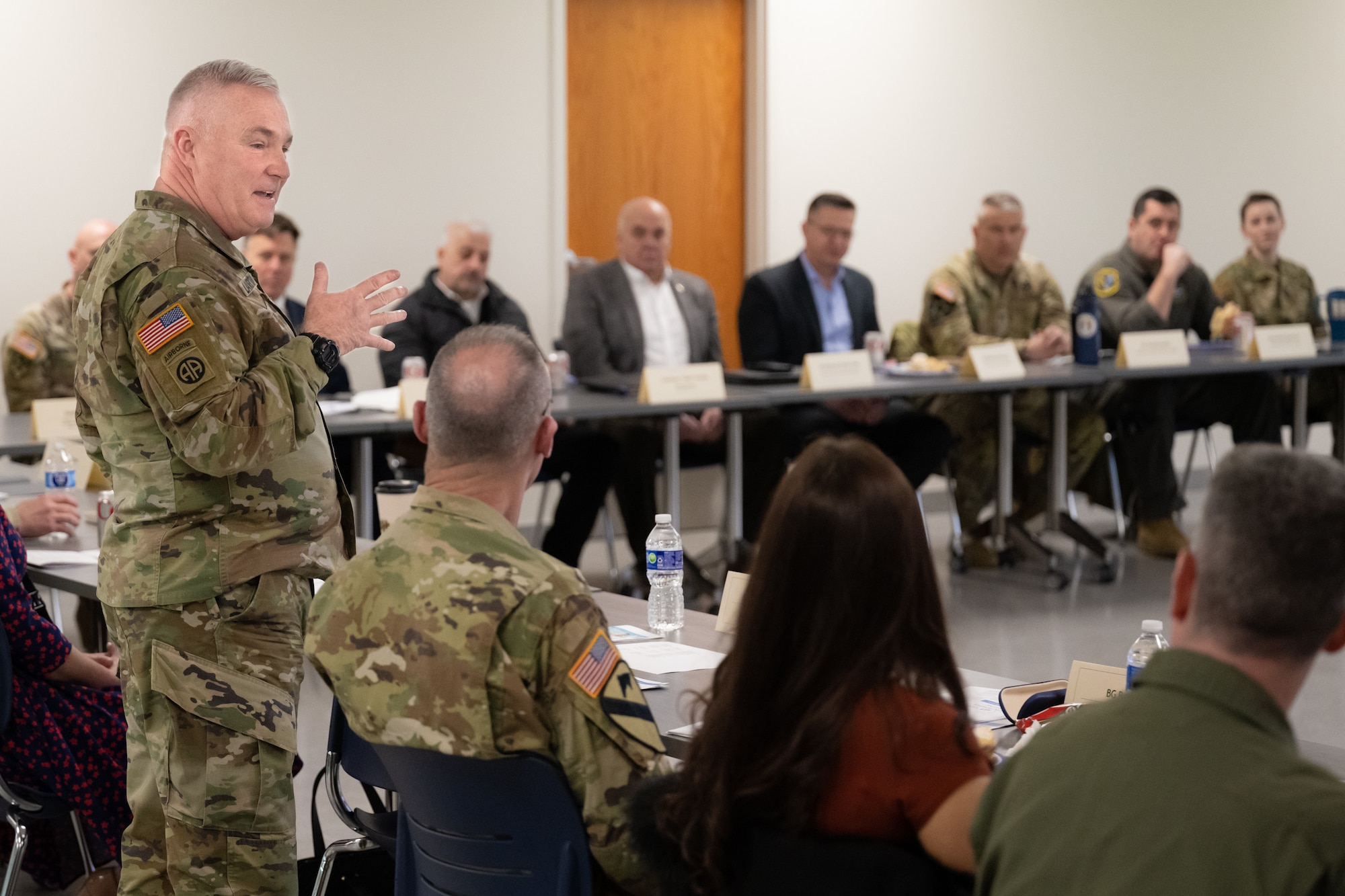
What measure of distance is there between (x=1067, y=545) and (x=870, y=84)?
2.52 metres

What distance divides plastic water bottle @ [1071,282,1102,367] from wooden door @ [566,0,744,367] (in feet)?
5.25

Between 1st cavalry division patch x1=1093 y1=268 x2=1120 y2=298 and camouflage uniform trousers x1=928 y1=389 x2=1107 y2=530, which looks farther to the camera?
1st cavalry division patch x1=1093 y1=268 x2=1120 y2=298

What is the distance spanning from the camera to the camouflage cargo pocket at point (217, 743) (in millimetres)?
2010

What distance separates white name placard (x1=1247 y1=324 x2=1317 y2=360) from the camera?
6.10 meters

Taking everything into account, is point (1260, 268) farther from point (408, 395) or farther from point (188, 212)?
point (188, 212)

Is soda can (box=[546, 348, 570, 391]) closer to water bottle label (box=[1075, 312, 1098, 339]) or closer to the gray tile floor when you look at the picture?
the gray tile floor

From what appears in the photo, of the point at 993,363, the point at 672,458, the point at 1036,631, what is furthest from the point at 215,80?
the point at 993,363

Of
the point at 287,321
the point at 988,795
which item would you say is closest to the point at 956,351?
the point at 287,321

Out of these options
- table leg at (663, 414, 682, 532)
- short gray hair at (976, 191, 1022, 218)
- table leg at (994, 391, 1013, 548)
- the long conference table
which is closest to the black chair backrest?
the long conference table

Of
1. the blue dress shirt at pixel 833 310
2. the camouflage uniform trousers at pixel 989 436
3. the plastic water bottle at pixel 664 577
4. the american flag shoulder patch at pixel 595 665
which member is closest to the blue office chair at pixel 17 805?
the plastic water bottle at pixel 664 577

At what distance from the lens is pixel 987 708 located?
1.98 metres

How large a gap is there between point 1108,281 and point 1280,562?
570 centimetres

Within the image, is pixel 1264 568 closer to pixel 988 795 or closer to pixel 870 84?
pixel 988 795

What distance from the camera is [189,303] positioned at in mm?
1973
